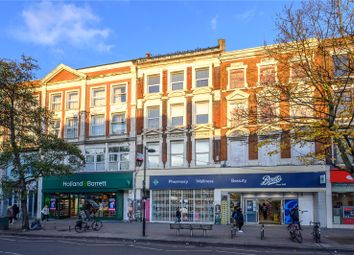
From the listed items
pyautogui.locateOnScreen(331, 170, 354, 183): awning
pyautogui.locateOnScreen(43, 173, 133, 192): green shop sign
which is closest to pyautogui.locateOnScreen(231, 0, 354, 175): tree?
pyautogui.locateOnScreen(331, 170, 354, 183): awning

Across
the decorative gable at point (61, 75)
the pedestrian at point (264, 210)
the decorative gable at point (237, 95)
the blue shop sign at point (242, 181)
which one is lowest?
the pedestrian at point (264, 210)

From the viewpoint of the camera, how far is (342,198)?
28141 millimetres

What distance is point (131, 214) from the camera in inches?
1316

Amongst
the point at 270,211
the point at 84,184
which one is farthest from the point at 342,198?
the point at 84,184

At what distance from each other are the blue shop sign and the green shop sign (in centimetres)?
258

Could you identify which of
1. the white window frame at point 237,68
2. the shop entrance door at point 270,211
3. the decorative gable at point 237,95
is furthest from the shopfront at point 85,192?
the white window frame at point 237,68

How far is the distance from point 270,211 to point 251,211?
1434mm

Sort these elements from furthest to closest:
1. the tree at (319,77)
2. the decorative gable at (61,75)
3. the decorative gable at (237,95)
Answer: the decorative gable at (61,75), the decorative gable at (237,95), the tree at (319,77)

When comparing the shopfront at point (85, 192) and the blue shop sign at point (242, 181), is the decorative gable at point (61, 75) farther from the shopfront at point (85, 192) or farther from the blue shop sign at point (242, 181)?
the blue shop sign at point (242, 181)

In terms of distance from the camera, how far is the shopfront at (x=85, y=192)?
34.4 m

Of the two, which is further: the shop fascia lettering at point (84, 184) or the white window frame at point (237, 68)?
the shop fascia lettering at point (84, 184)

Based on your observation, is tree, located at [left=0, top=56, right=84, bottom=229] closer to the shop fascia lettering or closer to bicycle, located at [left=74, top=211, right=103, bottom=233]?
bicycle, located at [left=74, top=211, right=103, bottom=233]

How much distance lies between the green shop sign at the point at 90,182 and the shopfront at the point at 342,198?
1606 cm

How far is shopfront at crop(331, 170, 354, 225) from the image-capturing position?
2742cm
